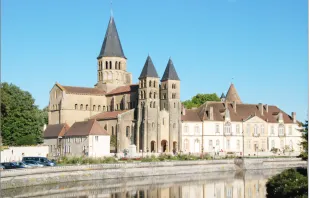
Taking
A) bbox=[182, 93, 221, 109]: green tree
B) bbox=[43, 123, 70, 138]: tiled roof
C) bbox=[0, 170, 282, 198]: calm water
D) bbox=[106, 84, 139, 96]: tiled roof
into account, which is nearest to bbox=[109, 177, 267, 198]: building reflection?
bbox=[0, 170, 282, 198]: calm water

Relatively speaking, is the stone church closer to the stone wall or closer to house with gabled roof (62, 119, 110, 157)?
house with gabled roof (62, 119, 110, 157)

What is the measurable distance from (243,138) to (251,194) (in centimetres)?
3633

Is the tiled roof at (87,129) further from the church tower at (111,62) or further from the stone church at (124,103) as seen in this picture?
the church tower at (111,62)

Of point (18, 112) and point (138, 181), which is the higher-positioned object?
point (18, 112)

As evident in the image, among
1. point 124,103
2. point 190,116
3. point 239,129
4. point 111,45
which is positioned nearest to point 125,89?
point 124,103

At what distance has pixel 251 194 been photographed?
39219mm

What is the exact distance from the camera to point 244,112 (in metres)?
77.0

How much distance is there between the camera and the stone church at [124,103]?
226 ft

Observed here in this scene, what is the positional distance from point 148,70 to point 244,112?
53.1 feet

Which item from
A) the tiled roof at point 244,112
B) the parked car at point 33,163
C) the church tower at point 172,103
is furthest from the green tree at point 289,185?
the tiled roof at point 244,112

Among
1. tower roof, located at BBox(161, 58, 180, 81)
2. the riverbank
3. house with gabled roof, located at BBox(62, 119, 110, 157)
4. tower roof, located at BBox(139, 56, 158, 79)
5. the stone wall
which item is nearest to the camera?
the riverbank

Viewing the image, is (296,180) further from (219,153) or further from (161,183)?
(219,153)

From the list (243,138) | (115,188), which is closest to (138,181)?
(115,188)

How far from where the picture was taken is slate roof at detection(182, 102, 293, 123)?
74188 mm
